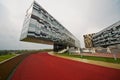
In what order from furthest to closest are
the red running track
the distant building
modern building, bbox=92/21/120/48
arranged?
the distant building, modern building, bbox=92/21/120/48, the red running track

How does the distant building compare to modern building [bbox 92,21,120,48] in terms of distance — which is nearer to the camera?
modern building [bbox 92,21,120,48]

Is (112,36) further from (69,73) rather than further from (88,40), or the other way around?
(69,73)

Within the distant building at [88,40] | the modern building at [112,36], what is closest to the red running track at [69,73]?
the modern building at [112,36]

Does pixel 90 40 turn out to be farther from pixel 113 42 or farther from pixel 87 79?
pixel 87 79

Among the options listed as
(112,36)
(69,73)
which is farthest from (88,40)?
(69,73)

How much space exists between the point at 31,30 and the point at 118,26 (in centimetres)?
4531

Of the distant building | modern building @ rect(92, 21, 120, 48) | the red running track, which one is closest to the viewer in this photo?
the red running track

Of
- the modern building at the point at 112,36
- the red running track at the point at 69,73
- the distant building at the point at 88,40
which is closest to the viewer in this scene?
the red running track at the point at 69,73

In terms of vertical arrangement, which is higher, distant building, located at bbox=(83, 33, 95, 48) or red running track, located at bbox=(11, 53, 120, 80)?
distant building, located at bbox=(83, 33, 95, 48)

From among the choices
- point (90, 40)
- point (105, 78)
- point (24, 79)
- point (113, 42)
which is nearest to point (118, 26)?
point (113, 42)

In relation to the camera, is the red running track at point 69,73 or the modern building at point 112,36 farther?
the modern building at point 112,36

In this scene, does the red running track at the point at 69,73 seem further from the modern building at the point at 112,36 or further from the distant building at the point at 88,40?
the distant building at the point at 88,40

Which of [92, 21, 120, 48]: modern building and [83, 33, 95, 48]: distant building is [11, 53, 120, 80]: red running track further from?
[83, 33, 95, 48]: distant building

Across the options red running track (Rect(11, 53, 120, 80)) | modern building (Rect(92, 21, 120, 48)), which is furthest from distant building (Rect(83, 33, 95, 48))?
red running track (Rect(11, 53, 120, 80))
